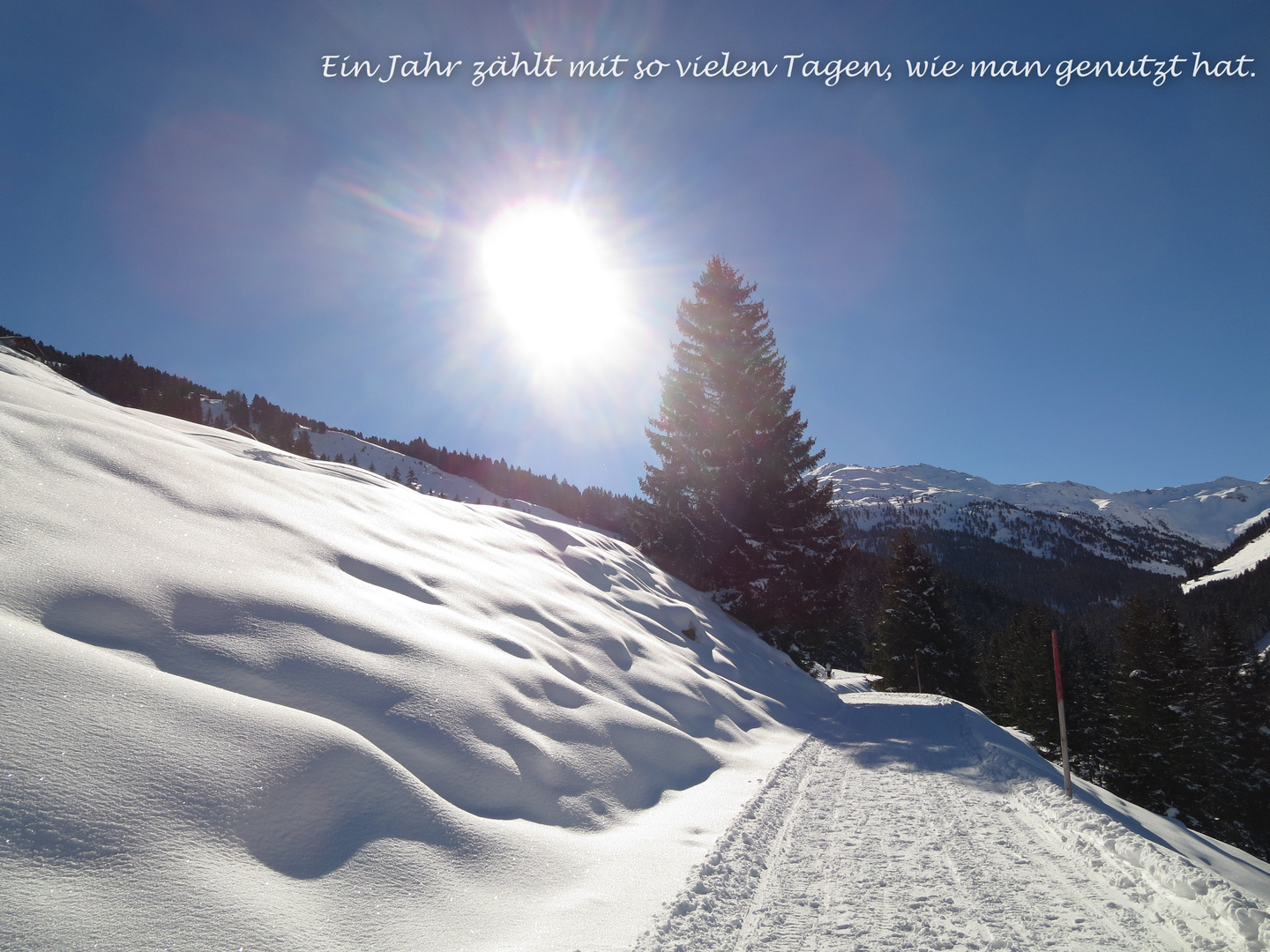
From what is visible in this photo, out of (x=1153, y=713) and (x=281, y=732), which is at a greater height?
(x=281, y=732)

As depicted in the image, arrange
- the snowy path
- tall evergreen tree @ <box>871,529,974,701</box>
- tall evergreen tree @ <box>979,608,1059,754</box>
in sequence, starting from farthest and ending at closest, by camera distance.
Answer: tall evergreen tree @ <box>979,608,1059,754</box> → tall evergreen tree @ <box>871,529,974,701</box> → the snowy path

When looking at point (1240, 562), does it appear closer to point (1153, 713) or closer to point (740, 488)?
point (1153, 713)

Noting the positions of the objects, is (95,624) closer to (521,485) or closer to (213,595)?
(213,595)

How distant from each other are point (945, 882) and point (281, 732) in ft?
17.3

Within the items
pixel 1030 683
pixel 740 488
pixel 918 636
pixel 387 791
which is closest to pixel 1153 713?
pixel 1030 683

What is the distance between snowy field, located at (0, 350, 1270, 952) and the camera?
9.59 feet

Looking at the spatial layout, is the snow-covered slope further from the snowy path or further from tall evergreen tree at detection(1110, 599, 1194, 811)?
the snowy path

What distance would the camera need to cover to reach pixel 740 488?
2070 centimetres

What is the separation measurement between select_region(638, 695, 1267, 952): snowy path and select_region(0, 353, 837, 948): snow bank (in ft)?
1.82

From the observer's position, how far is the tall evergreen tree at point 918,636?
92.5ft

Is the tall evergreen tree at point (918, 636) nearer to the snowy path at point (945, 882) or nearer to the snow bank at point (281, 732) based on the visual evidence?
the snow bank at point (281, 732)

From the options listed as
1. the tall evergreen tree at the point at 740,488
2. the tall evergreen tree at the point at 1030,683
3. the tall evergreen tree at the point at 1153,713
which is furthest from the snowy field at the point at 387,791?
the tall evergreen tree at the point at 1153,713

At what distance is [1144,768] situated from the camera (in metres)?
29.2

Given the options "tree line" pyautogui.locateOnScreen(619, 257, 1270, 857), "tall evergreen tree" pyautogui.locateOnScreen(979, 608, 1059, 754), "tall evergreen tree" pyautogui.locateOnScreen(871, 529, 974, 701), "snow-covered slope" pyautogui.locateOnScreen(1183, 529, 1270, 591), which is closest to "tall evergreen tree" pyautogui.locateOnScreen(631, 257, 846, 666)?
"tree line" pyautogui.locateOnScreen(619, 257, 1270, 857)
